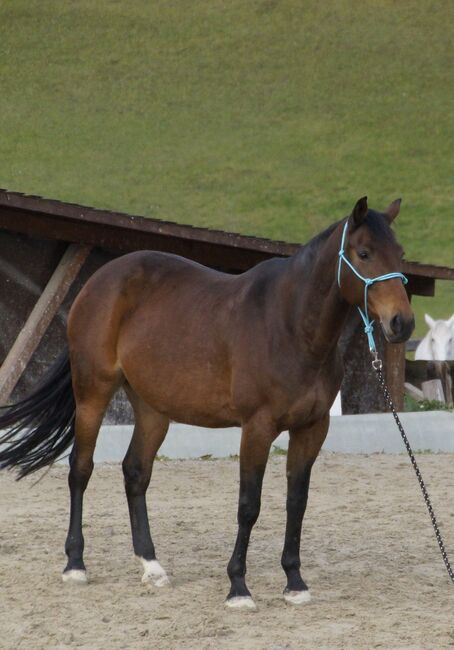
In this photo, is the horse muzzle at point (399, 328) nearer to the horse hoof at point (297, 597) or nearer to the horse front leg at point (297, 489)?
the horse front leg at point (297, 489)

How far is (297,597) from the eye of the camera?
18.4ft

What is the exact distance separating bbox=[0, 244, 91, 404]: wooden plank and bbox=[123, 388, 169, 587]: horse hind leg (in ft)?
14.7

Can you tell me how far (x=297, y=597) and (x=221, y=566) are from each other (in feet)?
3.01

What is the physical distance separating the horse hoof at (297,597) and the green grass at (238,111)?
86.9ft

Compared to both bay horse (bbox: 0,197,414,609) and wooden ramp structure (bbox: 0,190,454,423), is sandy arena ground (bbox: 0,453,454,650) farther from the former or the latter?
wooden ramp structure (bbox: 0,190,454,423)

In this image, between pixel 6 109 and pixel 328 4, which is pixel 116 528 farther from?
pixel 328 4

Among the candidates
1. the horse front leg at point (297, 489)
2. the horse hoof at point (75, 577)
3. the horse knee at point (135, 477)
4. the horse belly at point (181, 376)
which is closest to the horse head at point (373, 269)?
the horse front leg at point (297, 489)

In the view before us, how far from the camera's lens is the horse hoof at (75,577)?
6105 mm

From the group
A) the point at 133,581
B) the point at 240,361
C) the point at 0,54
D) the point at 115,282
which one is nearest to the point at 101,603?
the point at 133,581

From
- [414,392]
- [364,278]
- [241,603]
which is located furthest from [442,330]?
[364,278]

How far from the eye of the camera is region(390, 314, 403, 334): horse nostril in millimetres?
4996

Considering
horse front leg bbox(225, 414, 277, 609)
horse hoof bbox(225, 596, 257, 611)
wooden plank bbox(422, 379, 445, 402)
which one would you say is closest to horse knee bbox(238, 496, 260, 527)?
horse front leg bbox(225, 414, 277, 609)

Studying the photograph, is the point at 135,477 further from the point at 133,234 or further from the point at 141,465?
the point at 133,234

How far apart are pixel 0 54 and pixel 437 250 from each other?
2547 cm
